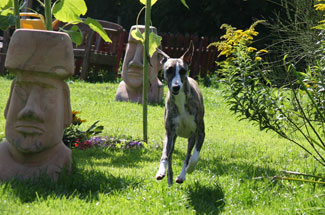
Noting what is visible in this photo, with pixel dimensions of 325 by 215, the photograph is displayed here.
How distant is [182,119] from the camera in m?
5.73

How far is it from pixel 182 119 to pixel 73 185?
1457 millimetres

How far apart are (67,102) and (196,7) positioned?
17563 mm

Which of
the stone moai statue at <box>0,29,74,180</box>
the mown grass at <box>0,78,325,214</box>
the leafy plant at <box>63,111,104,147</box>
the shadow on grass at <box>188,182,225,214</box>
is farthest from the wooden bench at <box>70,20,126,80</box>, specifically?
the shadow on grass at <box>188,182,225,214</box>

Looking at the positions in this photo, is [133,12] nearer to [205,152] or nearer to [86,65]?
[86,65]

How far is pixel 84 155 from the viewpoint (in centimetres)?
712

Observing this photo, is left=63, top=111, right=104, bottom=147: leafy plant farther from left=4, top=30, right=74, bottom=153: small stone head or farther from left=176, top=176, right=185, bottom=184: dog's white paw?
left=176, top=176, right=185, bottom=184: dog's white paw

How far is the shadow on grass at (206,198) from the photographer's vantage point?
4797 mm

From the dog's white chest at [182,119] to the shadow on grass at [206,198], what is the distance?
2.31 feet

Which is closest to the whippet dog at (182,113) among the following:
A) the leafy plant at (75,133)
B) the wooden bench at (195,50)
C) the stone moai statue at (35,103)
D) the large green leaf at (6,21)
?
the stone moai statue at (35,103)

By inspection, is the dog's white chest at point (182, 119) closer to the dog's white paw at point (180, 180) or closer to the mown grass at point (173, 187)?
the mown grass at point (173, 187)

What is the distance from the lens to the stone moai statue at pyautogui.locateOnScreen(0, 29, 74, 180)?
5023mm

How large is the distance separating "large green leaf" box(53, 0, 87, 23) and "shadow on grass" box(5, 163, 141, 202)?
1.77 meters

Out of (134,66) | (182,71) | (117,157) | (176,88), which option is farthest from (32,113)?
(134,66)

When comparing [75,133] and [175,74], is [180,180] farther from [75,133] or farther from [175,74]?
[75,133]
